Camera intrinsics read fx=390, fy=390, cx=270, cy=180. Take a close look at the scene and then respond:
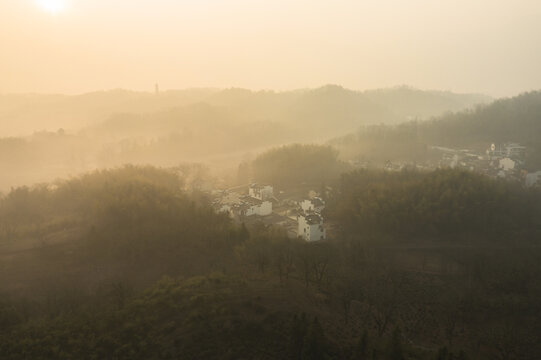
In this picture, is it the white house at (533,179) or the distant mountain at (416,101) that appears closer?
the white house at (533,179)

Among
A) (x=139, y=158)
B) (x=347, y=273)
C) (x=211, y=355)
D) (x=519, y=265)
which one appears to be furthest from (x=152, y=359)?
(x=139, y=158)

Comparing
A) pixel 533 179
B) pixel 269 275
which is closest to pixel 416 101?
pixel 533 179

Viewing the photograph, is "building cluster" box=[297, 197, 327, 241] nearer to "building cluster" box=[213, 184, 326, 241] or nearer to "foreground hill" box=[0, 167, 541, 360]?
"building cluster" box=[213, 184, 326, 241]

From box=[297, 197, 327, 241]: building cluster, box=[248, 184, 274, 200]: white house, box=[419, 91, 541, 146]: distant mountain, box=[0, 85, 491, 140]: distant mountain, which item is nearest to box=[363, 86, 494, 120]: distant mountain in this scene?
box=[0, 85, 491, 140]: distant mountain

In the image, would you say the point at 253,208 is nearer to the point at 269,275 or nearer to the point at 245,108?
the point at 269,275

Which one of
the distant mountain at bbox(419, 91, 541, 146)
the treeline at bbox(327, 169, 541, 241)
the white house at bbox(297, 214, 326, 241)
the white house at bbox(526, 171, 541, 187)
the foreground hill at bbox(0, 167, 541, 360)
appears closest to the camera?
the foreground hill at bbox(0, 167, 541, 360)

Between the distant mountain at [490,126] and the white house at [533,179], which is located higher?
the distant mountain at [490,126]

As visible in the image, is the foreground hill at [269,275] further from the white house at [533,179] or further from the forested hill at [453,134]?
the forested hill at [453,134]

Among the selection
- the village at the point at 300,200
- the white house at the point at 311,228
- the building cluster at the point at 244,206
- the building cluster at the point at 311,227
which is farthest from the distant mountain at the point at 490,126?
the white house at the point at 311,228
